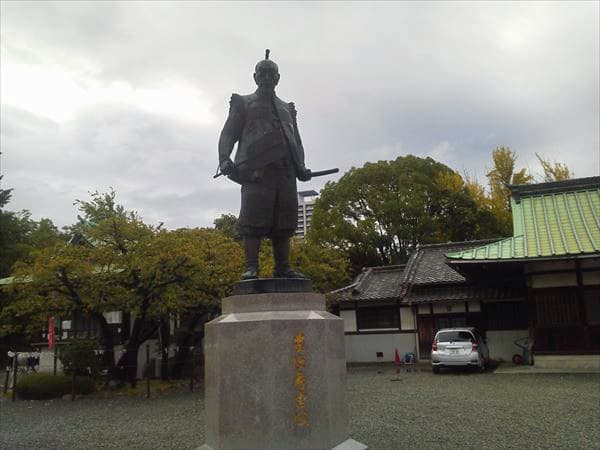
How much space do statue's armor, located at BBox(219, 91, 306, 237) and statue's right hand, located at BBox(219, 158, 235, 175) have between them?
0.07 meters

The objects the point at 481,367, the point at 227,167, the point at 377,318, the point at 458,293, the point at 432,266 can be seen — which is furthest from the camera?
the point at 432,266

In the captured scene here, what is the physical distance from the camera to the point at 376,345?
21938mm

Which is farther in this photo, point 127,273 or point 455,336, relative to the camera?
point 455,336

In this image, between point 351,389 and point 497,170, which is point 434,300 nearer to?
point 351,389

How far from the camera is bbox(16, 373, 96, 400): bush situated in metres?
14.2

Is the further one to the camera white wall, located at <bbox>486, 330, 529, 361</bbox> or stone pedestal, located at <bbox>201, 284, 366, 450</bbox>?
white wall, located at <bbox>486, 330, 529, 361</bbox>

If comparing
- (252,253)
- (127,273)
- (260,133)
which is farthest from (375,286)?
(260,133)

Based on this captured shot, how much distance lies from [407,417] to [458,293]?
471 inches

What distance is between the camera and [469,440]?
7.12 m

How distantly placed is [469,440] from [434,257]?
17.0m

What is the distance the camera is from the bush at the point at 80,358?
585 inches

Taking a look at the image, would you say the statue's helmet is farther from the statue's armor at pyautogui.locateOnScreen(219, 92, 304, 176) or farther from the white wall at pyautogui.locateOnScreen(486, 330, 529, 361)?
the white wall at pyautogui.locateOnScreen(486, 330, 529, 361)

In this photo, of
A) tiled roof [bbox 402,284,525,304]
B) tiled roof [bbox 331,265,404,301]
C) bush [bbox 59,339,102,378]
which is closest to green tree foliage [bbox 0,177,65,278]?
bush [bbox 59,339,102,378]

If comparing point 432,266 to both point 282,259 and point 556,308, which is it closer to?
point 556,308
